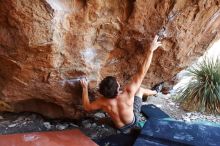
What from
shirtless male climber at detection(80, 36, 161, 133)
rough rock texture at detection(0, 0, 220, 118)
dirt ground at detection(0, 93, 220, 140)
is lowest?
dirt ground at detection(0, 93, 220, 140)

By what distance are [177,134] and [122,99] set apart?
0.81 meters

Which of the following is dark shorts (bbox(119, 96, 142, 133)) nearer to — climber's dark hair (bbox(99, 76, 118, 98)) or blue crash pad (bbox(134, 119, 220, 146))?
blue crash pad (bbox(134, 119, 220, 146))

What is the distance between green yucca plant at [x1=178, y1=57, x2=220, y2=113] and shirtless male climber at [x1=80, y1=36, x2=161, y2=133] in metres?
2.47

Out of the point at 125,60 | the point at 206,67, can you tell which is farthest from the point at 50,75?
the point at 206,67

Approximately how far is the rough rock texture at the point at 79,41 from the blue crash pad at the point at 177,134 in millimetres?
808

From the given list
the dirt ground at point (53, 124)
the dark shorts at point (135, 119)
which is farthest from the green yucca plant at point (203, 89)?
the dark shorts at point (135, 119)

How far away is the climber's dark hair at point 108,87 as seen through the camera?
13.8ft

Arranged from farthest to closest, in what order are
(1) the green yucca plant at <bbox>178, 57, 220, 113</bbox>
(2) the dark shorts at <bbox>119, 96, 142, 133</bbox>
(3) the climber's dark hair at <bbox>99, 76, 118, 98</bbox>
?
(1) the green yucca plant at <bbox>178, 57, 220, 113</bbox> < (2) the dark shorts at <bbox>119, 96, 142, 133</bbox> < (3) the climber's dark hair at <bbox>99, 76, 118, 98</bbox>

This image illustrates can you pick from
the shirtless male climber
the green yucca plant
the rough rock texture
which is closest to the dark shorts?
the shirtless male climber

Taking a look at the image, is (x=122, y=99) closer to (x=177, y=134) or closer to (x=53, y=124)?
(x=177, y=134)

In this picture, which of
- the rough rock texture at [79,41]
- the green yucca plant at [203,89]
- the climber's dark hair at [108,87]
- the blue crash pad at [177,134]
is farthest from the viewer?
the green yucca plant at [203,89]

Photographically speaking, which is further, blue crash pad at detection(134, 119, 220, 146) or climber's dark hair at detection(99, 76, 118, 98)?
climber's dark hair at detection(99, 76, 118, 98)

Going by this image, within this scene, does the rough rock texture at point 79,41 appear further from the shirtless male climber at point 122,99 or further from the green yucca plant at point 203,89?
the green yucca plant at point 203,89

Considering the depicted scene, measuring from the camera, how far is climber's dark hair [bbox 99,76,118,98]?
4207 millimetres
